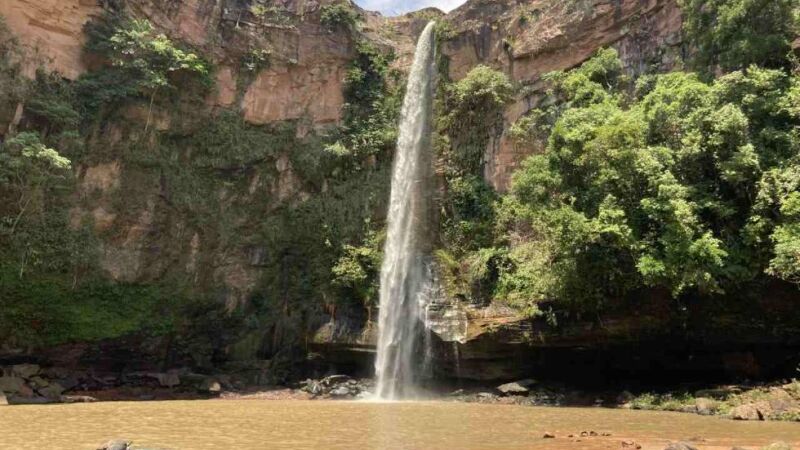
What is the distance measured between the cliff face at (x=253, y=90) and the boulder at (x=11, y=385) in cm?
508

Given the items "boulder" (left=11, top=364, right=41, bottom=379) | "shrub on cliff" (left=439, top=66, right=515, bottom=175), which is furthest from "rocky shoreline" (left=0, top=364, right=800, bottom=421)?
"shrub on cliff" (left=439, top=66, right=515, bottom=175)

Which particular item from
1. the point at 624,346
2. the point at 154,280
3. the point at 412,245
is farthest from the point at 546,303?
the point at 154,280

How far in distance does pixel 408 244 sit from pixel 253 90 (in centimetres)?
1002

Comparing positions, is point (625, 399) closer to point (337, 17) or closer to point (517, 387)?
point (517, 387)

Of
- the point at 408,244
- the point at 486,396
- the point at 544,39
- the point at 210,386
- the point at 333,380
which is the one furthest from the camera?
the point at 544,39

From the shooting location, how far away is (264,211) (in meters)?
24.7

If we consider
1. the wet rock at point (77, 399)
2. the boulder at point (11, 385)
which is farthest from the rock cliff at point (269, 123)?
the wet rock at point (77, 399)

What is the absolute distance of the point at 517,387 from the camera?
17.6 metres

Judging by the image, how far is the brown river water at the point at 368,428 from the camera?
8.33m

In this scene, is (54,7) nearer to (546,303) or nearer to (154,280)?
(154,280)

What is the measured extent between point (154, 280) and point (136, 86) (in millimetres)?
7298

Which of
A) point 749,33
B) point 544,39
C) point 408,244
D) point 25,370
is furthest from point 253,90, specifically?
point 749,33

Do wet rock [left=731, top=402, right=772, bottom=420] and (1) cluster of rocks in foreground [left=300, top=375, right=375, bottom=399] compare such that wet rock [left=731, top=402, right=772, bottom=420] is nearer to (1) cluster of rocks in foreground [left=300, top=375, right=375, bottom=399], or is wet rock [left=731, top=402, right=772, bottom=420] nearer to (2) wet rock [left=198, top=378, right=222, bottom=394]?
(1) cluster of rocks in foreground [left=300, top=375, right=375, bottom=399]

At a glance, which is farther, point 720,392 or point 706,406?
point 720,392
